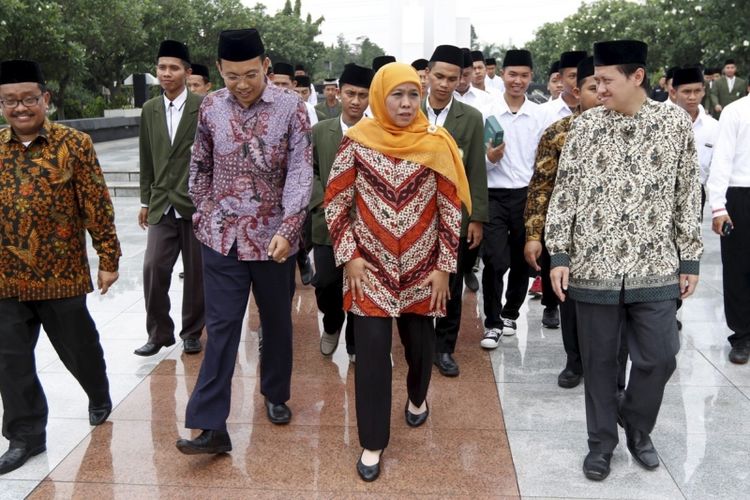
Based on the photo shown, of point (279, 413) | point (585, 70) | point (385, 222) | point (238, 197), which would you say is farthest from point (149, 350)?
point (585, 70)

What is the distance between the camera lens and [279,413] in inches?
172

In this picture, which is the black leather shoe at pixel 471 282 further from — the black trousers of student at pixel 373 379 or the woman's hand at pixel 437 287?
the black trousers of student at pixel 373 379

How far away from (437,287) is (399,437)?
0.87 metres

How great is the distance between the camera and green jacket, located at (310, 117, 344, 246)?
5.18 m

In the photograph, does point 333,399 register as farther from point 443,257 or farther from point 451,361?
point 443,257

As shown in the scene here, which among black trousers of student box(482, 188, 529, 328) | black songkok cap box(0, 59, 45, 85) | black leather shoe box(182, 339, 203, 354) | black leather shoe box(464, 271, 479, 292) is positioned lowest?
black leather shoe box(182, 339, 203, 354)

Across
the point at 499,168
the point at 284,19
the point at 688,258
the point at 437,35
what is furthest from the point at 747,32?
the point at 284,19

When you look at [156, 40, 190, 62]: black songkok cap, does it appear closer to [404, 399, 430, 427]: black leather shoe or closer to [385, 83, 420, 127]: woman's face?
[385, 83, 420, 127]: woman's face

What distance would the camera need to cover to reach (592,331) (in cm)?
377

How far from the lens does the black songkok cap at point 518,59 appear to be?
228 inches

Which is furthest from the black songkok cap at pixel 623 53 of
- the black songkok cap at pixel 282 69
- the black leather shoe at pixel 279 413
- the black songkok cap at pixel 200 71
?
the black songkok cap at pixel 282 69

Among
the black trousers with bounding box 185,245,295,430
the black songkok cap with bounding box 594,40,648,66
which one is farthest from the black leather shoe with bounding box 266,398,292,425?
the black songkok cap with bounding box 594,40,648,66

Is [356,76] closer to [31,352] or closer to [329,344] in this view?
[329,344]

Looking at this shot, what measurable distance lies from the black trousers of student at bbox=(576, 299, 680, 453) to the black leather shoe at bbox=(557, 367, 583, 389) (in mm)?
1082
